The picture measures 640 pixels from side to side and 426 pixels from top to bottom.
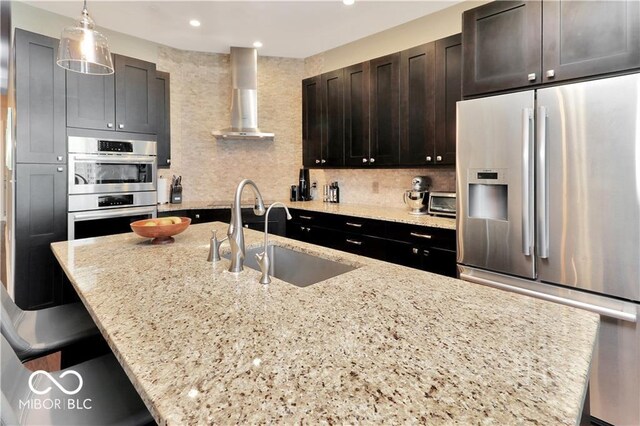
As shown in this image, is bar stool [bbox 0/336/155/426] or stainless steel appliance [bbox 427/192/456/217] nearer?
bar stool [bbox 0/336/155/426]

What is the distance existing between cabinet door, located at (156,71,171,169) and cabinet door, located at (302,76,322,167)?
157 cm

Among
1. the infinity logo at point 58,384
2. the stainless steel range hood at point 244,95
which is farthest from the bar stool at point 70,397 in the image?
the stainless steel range hood at point 244,95

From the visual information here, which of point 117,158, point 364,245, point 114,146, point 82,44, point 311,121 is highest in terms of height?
point 311,121

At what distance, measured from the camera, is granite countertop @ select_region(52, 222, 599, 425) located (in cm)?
58

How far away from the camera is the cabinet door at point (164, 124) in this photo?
3.78m

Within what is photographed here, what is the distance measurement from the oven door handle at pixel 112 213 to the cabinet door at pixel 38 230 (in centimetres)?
11

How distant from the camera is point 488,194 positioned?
223 centimetres

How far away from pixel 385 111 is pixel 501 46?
1.29 metres

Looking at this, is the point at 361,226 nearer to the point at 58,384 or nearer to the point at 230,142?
the point at 230,142

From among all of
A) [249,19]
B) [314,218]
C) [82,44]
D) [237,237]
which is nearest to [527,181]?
[237,237]

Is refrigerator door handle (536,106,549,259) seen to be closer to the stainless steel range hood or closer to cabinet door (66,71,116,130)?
the stainless steel range hood

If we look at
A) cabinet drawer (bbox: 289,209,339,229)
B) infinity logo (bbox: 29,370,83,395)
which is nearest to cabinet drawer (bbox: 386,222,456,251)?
cabinet drawer (bbox: 289,209,339,229)

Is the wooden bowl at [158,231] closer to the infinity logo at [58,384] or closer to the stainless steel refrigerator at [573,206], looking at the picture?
the infinity logo at [58,384]

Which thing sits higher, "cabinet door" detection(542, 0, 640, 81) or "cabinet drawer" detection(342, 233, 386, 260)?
"cabinet door" detection(542, 0, 640, 81)
